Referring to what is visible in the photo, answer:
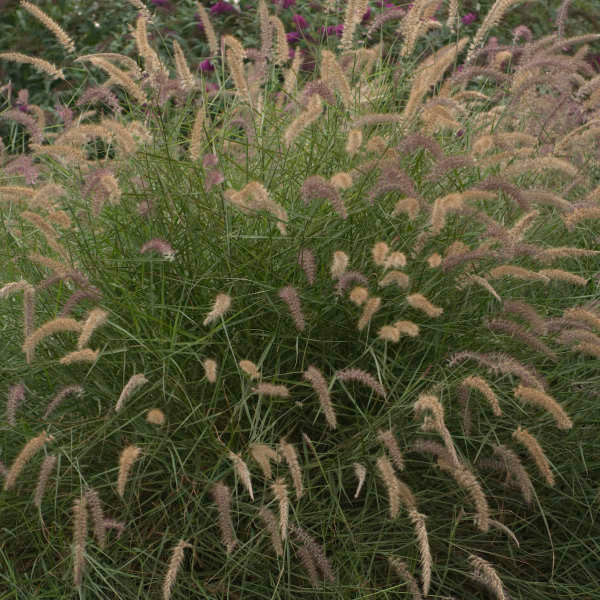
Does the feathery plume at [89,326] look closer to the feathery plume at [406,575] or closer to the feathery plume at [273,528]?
the feathery plume at [273,528]

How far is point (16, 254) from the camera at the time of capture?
334cm

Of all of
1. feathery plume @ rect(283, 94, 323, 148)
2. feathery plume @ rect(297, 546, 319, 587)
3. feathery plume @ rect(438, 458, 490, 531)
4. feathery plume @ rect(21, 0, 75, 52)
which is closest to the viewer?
feathery plume @ rect(438, 458, 490, 531)

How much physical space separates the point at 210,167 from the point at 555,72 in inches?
65.2

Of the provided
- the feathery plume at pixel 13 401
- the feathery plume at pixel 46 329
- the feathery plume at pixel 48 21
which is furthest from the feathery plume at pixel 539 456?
the feathery plume at pixel 48 21

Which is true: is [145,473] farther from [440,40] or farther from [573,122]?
[440,40]

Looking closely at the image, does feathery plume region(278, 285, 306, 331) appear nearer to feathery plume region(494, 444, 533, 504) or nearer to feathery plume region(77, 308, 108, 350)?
feathery plume region(77, 308, 108, 350)

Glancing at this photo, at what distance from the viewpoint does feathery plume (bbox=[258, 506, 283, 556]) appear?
2320 mm

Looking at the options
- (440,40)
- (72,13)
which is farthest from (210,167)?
(72,13)

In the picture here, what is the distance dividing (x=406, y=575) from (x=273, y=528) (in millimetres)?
467

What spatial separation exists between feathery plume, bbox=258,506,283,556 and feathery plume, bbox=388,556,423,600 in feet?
1.28

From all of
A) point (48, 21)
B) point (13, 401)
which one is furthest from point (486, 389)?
point (48, 21)

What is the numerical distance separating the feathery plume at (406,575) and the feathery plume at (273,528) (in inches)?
15.4

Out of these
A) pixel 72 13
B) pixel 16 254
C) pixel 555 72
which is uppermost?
pixel 555 72

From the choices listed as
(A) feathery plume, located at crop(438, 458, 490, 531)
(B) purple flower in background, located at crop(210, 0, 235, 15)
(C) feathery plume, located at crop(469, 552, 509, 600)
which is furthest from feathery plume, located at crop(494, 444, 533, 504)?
(B) purple flower in background, located at crop(210, 0, 235, 15)
